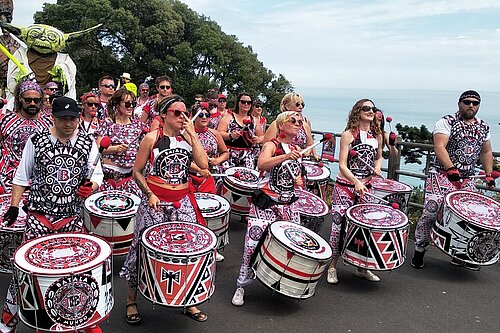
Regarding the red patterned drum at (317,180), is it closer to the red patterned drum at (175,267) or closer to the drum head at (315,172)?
the drum head at (315,172)

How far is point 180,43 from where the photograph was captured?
2567 cm

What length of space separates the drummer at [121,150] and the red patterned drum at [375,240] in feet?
7.06

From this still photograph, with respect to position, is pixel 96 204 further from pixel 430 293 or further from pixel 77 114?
pixel 430 293

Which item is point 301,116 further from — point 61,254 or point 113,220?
point 61,254

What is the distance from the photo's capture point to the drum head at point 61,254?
2820 millimetres

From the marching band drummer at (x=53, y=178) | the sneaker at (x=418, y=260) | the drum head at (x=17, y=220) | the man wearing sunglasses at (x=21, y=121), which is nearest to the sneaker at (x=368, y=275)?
the sneaker at (x=418, y=260)

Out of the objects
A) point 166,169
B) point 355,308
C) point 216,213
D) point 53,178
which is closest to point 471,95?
point 355,308

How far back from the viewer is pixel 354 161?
4.73 m

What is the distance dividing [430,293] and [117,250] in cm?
298

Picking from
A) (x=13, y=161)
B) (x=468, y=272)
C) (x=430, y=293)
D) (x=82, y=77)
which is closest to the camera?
(x=13, y=161)

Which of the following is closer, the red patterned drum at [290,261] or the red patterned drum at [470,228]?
the red patterned drum at [290,261]

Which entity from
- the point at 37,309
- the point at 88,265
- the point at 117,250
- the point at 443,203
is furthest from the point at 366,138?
the point at 37,309

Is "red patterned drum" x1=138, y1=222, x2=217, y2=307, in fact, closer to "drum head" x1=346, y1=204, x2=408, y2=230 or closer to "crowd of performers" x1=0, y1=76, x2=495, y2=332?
"crowd of performers" x1=0, y1=76, x2=495, y2=332

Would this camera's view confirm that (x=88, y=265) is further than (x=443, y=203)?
No
